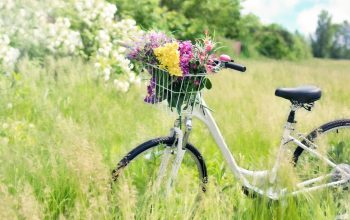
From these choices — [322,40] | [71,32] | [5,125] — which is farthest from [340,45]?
[5,125]

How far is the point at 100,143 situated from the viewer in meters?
4.90

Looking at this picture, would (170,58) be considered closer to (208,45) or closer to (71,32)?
(208,45)

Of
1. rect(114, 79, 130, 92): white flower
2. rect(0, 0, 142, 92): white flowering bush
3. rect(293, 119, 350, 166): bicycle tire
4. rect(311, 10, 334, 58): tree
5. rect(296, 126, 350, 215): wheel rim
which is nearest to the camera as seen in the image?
rect(296, 126, 350, 215): wheel rim

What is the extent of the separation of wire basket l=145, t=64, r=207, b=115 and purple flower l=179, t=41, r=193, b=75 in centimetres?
4

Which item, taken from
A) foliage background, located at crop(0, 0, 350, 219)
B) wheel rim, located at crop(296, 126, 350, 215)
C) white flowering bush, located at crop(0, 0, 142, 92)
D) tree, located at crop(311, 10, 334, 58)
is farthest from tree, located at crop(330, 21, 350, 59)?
wheel rim, located at crop(296, 126, 350, 215)

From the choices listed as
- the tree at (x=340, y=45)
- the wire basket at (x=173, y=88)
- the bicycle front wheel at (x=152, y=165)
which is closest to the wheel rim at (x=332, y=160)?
the bicycle front wheel at (x=152, y=165)

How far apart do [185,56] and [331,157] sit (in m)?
1.40

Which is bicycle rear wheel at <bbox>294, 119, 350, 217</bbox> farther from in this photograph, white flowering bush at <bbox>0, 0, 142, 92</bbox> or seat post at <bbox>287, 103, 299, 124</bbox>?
white flowering bush at <bbox>0, 0, 142, 92</bbox>

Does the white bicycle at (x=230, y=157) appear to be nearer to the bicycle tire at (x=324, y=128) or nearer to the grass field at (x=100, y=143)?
the bicycle tire at (x=324, y=128)

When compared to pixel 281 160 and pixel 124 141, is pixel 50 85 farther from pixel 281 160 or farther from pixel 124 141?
pixel 281 160

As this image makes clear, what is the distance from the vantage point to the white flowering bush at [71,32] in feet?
24.6

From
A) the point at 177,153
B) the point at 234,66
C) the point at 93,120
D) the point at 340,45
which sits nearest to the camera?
the point at 234,66

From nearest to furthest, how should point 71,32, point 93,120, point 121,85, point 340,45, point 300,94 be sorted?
1. point 300,94
2. point 93,120
3. point 121,85
4. point 71,32
5. point 340,45

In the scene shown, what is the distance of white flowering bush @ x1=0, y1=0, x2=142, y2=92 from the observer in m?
7.50
